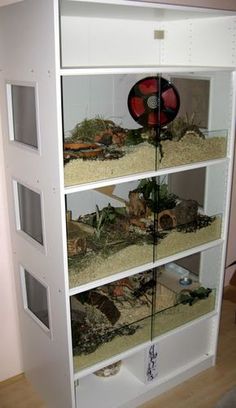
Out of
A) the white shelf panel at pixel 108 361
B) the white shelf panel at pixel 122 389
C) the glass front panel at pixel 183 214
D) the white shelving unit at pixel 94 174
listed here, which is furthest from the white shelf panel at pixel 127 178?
the white shelf panel at pixel 122 389

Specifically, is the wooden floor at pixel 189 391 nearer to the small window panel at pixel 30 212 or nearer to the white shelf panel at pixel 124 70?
the small window panel at pixel 30 212

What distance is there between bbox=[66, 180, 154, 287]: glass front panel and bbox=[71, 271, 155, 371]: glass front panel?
0.68 ft

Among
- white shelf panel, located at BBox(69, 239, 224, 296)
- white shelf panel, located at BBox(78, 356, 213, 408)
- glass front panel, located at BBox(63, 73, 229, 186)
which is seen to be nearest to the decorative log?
white shelf panel, located at BBox(69, 239, 224, 296)

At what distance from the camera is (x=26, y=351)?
2131 mm

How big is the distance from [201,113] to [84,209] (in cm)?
74

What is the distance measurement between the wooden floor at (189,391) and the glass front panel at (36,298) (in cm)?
48

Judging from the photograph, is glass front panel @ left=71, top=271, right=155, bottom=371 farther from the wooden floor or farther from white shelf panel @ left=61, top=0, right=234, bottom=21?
white shelf panel @ left=61, top=0, right=234, bottom=21

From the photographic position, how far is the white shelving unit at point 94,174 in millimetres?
1492

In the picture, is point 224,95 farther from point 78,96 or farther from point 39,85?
point 39,85

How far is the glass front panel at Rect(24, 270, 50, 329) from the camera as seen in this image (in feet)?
6.15

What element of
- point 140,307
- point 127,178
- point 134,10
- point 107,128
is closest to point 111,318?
point 140,307

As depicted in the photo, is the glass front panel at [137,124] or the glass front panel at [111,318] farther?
the glass front panel at [111,318]

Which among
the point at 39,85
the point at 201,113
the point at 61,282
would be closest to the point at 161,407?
the point at 61,282

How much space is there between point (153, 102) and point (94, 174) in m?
0.45
